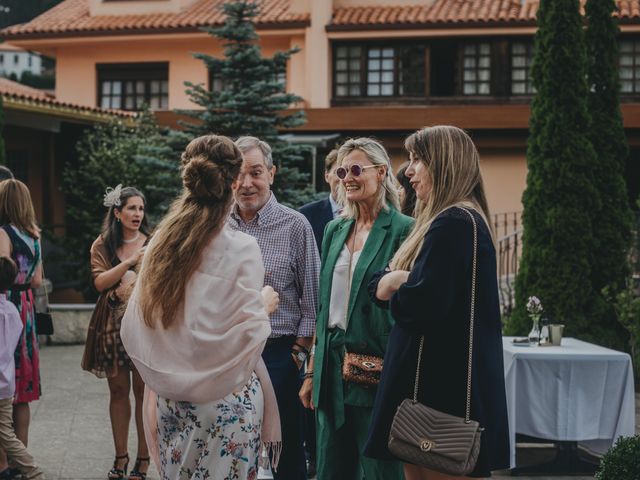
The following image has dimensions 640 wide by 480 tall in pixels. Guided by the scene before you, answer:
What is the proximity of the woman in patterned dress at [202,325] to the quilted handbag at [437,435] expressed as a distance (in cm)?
64

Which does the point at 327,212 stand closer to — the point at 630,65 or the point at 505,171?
the point at 505,171

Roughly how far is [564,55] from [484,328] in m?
8.82

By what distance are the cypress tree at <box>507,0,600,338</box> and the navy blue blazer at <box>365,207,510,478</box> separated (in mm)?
7883

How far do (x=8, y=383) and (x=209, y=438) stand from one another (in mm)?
2944

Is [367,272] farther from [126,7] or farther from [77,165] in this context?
[126,7]

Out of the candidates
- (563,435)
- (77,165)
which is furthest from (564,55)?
(77,165)

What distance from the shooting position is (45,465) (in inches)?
290

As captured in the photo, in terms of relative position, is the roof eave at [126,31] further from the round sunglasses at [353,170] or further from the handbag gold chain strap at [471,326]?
the handbag gold chain strap at [471,326]

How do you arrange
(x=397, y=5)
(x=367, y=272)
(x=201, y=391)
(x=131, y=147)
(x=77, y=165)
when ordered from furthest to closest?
1. (x=397, y=5)
2. (x=77, y=165)
3. (x=131, y=147)
4. (x=367, y=272)
5. (x=201, y=391)

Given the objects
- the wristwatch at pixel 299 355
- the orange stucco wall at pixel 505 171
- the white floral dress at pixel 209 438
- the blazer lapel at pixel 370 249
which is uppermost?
the orange stucco wall at pixel 505 171

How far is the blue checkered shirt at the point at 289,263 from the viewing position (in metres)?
5.25

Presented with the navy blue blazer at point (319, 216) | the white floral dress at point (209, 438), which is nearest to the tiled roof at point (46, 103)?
the navy blue blazer at point (319, 216)

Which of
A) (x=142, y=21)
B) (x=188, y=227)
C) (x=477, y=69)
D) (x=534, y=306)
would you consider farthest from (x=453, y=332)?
(x=142, y=21)

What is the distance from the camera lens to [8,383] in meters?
6.27
